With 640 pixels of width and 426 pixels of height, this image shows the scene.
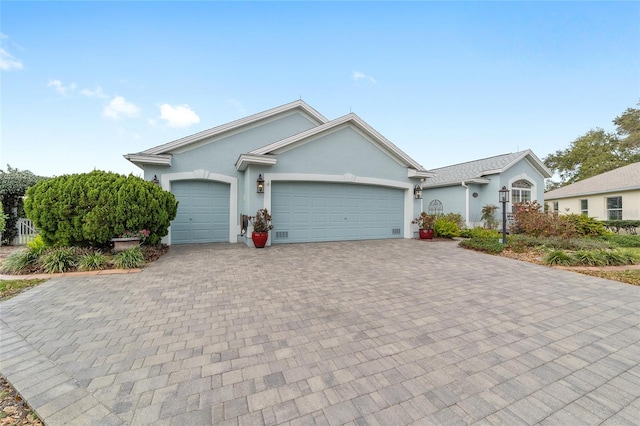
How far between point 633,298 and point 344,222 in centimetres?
752

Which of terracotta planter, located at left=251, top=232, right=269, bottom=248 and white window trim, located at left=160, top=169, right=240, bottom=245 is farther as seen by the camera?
white window trim, located at left=160, top=169, right=240, bottom=245

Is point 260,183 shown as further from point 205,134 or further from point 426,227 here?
point 426,227

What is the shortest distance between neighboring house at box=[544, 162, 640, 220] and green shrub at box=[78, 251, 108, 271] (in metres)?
23.8

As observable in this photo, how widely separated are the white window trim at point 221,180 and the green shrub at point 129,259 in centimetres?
303

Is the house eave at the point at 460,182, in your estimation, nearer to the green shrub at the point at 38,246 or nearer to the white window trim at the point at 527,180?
the white window trim at the point at 527,180

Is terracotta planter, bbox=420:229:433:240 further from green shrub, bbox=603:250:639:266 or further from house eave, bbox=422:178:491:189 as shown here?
house eave, bbox=422:178:491:189

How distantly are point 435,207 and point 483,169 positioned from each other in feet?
11.5

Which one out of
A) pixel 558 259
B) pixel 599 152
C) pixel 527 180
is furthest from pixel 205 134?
pixel 599 152

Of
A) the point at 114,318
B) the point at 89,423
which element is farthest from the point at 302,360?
the point at 114,318

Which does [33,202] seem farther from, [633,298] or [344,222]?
[633,298]

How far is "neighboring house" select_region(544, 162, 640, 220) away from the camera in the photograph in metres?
14.0

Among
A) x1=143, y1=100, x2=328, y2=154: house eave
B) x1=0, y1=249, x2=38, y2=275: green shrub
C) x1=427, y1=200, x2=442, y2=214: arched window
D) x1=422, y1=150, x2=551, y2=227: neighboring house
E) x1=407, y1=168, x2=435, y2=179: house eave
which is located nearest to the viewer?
x1=0, y1=249, x2=38, y2=275: green shrub

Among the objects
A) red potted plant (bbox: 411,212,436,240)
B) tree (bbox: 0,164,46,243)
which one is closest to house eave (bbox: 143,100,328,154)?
tree (bbox: 0,164,46,243)

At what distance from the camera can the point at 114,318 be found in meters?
3.18
